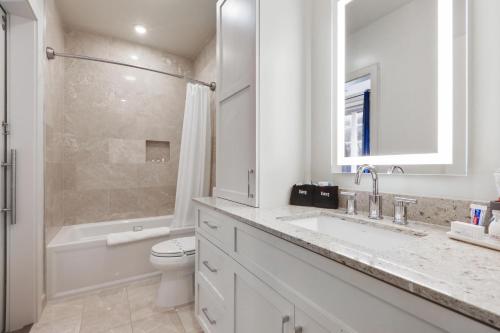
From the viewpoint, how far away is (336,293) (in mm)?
604

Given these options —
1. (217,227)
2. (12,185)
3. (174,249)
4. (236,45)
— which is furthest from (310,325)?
(12,185)

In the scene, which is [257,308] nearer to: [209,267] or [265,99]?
[209,267]

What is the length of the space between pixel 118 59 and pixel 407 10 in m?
2.87

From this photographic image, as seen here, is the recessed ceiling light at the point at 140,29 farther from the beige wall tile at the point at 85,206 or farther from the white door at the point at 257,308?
the white door at the point at 257,308

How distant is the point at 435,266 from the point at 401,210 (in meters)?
0.49

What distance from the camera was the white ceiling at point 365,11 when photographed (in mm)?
1147

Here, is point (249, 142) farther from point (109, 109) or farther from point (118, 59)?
point (118, 59)

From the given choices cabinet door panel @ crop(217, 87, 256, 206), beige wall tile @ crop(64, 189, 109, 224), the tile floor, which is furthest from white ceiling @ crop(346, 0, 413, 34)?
beige wall tile @ crop(64, 189, 109, 224)

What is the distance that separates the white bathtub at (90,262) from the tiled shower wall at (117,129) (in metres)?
0.49

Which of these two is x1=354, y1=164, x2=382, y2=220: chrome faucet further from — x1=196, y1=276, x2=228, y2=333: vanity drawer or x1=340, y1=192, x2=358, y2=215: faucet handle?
x1=196, y1=276, x2=228, y2=333: vanity drawer

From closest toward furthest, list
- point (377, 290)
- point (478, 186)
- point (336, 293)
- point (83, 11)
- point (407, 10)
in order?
point (377, 290) < point (336, 293) < point (478, 186) < point (407, 10) < point (83, 11)

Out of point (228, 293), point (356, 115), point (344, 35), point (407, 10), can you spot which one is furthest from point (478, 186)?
point (228, 293)

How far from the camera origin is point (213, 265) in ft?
4.42

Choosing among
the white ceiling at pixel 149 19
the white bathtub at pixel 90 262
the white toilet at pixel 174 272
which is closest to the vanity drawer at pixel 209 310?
the white toilet at pixel 174 272
